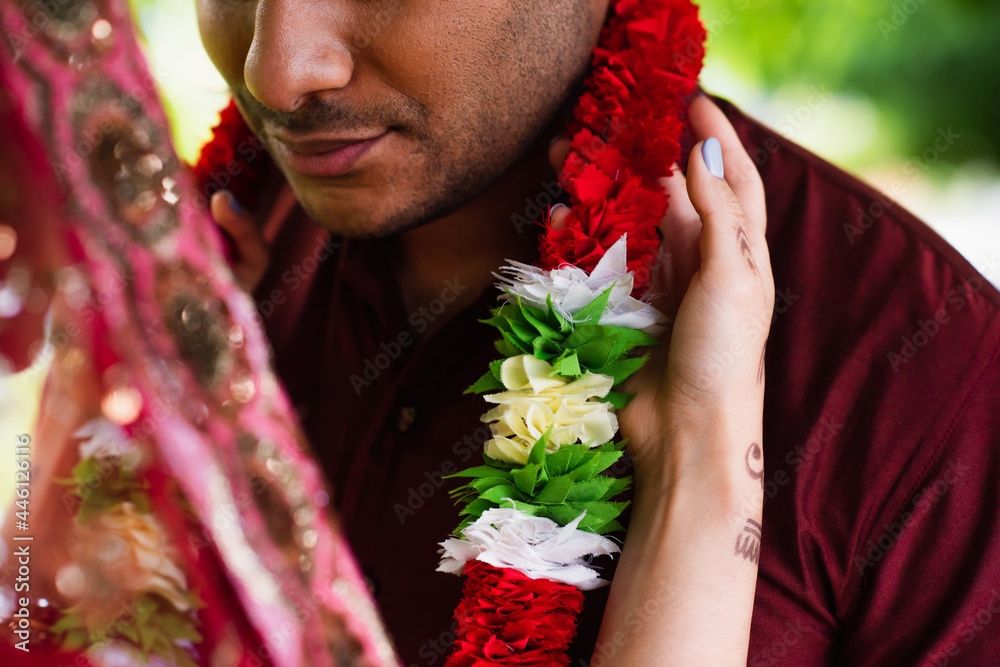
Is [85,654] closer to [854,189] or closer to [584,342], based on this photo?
[584,342]

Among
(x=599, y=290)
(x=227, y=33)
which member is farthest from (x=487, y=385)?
(x=227, y=33)

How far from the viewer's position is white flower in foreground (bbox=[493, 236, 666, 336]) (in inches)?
39.5

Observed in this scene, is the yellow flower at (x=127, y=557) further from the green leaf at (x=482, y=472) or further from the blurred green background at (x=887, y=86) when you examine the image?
the blurred green background at (x=887, y=86)

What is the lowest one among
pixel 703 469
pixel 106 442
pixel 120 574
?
pixel 120 574

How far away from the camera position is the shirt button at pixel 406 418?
138 cm

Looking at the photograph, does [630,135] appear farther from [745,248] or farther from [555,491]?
[555,491]


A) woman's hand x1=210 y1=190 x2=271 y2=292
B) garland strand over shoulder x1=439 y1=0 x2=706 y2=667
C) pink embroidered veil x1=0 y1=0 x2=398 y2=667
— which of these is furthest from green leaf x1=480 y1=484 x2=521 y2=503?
pink embroidered veil x1=0 y1=0 x2=398 y2=667

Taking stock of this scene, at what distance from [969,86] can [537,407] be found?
3.04m

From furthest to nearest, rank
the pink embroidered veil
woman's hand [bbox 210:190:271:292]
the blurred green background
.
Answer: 1. the blurred green background
2. the pink embroidered veil
3. woman's hand [bbox 210:190:271:292]
